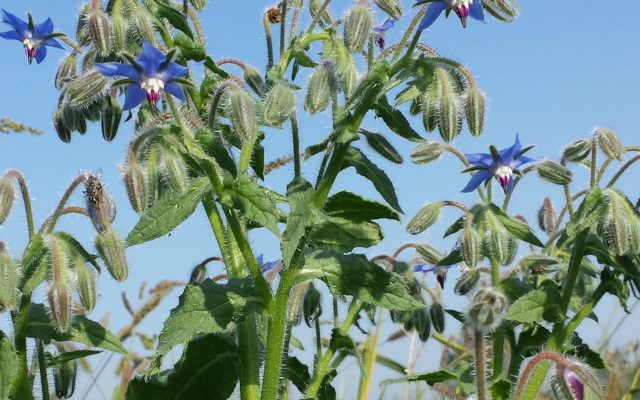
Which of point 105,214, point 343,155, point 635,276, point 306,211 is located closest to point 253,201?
point 306,211

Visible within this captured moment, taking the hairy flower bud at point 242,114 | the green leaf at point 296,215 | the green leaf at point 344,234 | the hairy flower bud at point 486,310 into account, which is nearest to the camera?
the hairy flower bud at point 486,310

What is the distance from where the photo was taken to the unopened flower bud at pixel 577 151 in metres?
3.34

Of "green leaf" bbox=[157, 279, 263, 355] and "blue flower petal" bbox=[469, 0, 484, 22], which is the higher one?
"blue flower petal" bbox=[469, 0, 484, 22]

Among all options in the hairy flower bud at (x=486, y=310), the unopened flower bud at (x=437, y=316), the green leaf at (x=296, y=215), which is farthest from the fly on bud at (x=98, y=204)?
the unopened flower bud at (x=437, y=316)

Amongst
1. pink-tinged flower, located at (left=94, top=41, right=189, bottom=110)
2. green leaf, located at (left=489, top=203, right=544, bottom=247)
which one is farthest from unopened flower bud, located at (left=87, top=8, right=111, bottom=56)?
green leaf, located at (left=489, top=203, right=544, bottom=247)

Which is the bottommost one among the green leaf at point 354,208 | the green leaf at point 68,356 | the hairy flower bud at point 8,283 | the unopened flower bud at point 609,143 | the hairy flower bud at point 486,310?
the hairy flower bud at point 486,310

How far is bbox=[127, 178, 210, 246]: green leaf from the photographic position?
8.28ft

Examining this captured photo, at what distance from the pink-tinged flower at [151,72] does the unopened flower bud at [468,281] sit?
1.38m

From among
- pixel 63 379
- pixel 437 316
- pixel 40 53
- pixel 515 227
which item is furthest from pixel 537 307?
pixel 40 53

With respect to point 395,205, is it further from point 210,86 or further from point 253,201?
point 210,86

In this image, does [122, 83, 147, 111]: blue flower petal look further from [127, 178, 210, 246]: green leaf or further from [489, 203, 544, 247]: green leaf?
[489, 203, 544, 247]: green leaf

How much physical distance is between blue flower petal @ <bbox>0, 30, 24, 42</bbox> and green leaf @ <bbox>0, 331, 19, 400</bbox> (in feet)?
3.77

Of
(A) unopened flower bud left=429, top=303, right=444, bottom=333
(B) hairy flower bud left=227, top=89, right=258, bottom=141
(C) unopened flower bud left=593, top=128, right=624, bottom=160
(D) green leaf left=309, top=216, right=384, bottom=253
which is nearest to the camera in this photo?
(B) hairy flower bud left=227, top=89, right=258, bottom=141

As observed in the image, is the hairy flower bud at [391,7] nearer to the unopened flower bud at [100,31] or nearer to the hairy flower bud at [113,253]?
the unopened flower bud at [100,31]
